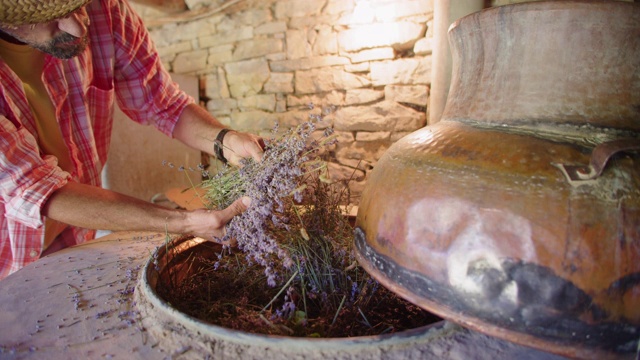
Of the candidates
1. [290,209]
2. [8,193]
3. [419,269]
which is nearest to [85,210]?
[8,193]

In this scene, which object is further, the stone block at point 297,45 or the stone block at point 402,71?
the stone block at point 297,45

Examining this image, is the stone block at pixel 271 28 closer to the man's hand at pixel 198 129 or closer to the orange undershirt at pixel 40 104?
the man's hand at pixel 198 129

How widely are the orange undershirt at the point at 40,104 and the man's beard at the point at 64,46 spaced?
0.34 m

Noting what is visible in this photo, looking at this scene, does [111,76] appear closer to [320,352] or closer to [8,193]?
[8,193]

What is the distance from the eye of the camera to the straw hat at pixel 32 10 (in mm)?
1183

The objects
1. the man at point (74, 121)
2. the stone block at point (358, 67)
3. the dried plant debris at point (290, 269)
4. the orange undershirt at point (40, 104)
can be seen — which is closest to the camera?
the dried plant debris at point (290, 269)

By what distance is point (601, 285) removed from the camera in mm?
563

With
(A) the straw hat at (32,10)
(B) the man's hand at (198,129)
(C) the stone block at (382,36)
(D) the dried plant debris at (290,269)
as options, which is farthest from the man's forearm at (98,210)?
(C) the stone block at (382,36)

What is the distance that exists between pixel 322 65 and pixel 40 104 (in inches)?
98.0

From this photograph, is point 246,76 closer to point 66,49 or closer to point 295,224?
point 66,49

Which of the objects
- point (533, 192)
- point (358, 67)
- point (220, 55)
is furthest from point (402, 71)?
point (533, 192)

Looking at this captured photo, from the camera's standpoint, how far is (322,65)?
3.77 metres

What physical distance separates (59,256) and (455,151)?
145cm

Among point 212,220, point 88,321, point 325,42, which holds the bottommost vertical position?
point 88,321
